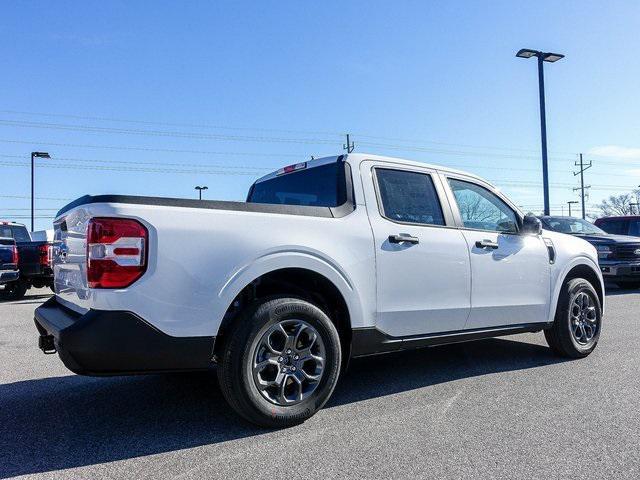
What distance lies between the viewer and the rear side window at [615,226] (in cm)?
1441

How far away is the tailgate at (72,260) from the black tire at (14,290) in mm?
10210

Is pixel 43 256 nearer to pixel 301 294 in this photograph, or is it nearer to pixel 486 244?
pixel 301 294

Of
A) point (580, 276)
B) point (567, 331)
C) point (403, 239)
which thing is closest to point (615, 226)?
point (580, 276)

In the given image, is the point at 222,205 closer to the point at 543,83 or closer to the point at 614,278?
the point at 614,278

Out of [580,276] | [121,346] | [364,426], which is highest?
[580,276]

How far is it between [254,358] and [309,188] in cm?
161

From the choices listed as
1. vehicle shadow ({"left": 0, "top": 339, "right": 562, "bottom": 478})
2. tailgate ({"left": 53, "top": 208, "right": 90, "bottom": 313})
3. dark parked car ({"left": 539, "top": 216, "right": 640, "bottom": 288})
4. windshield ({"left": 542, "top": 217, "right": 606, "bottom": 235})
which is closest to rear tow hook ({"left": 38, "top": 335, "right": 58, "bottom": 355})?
tailgate ({"left": 53, "top": 208, "right": 90, "bottom": 313})

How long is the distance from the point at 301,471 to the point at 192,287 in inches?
45.5

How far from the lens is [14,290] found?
1288 centimetres

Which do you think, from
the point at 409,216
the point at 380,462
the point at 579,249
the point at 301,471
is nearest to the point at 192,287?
the point at 301,471

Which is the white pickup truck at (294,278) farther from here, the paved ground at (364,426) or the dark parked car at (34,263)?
the dark parked car at (34,263)

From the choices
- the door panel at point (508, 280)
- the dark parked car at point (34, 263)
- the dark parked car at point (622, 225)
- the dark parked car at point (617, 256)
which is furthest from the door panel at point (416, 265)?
the dark parked car at point (622, 225)

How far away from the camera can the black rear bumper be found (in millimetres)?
2865

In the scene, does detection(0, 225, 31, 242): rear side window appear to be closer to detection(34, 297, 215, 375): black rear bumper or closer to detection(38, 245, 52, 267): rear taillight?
detection(38, 245, 52, 267): rear taillight
